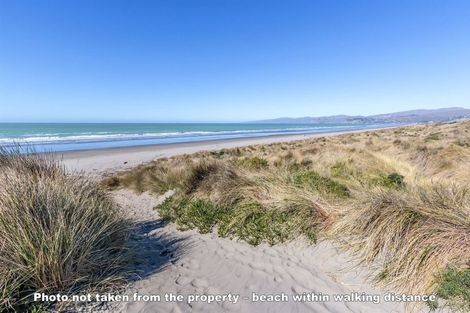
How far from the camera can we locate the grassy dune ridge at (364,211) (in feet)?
10.7

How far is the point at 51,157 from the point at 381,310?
6442mm

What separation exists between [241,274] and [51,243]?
2394 millimetres

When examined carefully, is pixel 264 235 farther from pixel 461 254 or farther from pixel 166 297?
pixel 461 254

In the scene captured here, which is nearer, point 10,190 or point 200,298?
point 200,298

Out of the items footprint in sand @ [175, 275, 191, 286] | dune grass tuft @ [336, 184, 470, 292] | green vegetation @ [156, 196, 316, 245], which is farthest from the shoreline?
dune grass tuft @ [336, 184, 470, 292]

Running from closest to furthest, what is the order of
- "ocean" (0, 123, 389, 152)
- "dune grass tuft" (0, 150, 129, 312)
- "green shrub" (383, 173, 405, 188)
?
"dune grass tuft" (0, 150, 129, 312) < "green shrub" (383, 173, 405, 188) < "ocean" (0, 123, 389, 152)

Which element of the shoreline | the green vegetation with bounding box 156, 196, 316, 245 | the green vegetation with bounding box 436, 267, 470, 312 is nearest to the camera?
the green vegetation with bounding box 436, 267, 470, 312

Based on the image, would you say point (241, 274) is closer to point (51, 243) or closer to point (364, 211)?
point (364, 211)

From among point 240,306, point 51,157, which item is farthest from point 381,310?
point 51,157

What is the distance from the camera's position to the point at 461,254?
3176mm

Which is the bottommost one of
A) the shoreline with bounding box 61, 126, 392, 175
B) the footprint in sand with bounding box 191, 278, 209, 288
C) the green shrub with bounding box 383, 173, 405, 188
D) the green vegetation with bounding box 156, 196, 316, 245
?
the shoreline with bounding box 61, 126, 392, 175

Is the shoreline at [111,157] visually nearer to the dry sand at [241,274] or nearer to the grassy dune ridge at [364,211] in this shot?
the grassy dune ridge at [364,211]

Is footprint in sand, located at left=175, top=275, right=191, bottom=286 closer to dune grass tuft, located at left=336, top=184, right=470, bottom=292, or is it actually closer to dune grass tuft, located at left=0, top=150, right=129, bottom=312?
dune grass tuft, located at left=0, top=150, right=129, bottom=312

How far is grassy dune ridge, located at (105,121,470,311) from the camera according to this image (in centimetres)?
328
